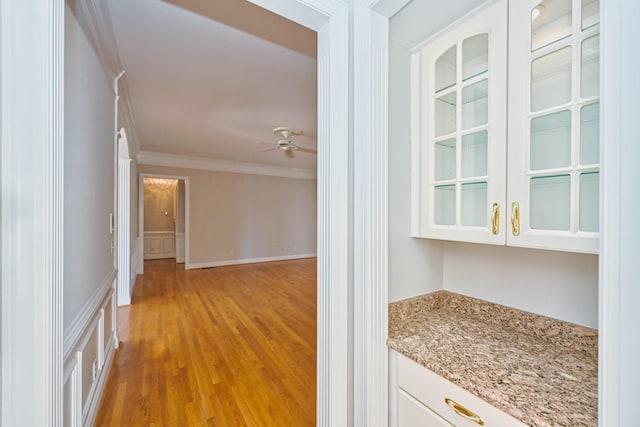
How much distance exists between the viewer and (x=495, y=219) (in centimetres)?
105

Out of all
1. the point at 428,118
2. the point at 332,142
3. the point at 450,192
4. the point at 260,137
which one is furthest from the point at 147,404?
the point at 260,137

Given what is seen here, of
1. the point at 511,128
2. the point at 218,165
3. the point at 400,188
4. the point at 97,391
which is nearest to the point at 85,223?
the point at 97,391

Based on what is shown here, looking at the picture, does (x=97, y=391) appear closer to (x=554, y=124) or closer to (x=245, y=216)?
(x=554, y=124)

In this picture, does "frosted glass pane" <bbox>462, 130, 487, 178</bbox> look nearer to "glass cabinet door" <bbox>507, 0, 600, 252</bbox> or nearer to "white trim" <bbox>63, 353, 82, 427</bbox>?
"glass cabinet door" <bbox>507, 0, 600, 252</bbox>

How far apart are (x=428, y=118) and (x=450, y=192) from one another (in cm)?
36

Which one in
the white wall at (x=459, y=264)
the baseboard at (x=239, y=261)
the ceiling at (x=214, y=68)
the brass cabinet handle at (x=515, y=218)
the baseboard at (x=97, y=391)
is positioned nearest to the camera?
the brass cabinet handle at (x=515, y=218)

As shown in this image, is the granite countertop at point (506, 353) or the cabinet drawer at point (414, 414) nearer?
the granite countertop at point (506, 353)

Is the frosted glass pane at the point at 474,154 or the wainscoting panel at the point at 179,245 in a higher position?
the frosted glass pane at the point at 474,154

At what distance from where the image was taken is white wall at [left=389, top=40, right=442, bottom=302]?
1264 mm

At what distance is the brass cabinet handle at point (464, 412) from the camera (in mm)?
883

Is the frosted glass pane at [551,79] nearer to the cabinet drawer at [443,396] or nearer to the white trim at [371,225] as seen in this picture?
the white trim at [371,225]

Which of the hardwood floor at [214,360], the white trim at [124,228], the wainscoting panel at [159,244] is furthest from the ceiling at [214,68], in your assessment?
the wainscoting panel at [159,244]

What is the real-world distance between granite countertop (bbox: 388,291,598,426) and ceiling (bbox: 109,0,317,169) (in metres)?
2.02

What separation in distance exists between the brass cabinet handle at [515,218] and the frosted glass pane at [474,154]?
0.64 feet
